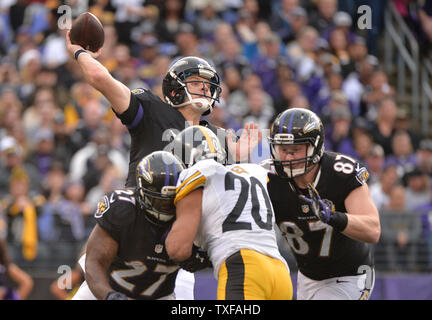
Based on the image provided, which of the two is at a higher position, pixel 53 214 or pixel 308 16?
pixel 308 16

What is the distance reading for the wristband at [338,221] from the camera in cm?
550

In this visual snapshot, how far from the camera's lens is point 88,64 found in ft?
19.6

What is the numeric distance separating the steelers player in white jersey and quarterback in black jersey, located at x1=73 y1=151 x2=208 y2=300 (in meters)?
0.17

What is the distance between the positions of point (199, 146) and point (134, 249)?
87cm

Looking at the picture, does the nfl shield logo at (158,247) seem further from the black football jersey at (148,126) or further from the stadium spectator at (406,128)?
the stadium spectator at (406,128)

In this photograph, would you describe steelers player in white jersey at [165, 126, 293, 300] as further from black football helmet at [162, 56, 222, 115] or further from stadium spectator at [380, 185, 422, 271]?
stadium spectator at [380, 185, 422, 271]

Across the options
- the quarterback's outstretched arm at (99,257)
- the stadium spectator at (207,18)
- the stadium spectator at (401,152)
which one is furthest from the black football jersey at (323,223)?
the stadium spectator at (207,18)

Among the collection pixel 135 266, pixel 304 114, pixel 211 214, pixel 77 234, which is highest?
pixel 304 114

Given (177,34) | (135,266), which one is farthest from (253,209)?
(177,34)

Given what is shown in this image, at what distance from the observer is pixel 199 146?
5.28 metres

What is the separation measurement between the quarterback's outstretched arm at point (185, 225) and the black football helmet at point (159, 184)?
0.15 m

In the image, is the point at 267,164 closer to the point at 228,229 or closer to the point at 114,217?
the point at 228,229
